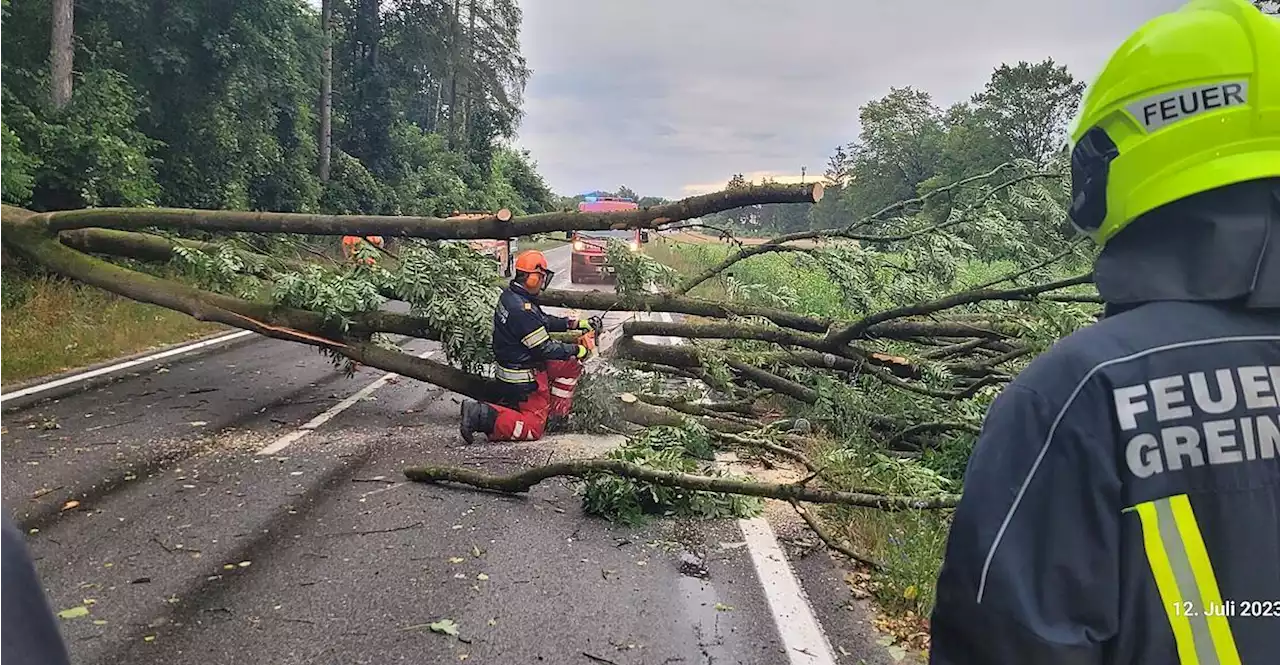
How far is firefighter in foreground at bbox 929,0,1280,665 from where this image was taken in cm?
117

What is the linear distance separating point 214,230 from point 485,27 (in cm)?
3615

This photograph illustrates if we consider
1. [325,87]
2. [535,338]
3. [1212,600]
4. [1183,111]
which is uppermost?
[325,87]

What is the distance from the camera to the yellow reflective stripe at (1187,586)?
116cm

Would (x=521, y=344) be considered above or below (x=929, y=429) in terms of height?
above

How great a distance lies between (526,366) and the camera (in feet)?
25.6

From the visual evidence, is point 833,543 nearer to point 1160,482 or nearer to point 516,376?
point 516,376

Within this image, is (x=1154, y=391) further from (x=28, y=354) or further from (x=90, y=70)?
(x=90, y=70)

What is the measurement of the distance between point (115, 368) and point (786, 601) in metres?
8.66

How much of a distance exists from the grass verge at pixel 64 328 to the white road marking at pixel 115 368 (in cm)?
33

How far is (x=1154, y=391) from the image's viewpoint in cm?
120

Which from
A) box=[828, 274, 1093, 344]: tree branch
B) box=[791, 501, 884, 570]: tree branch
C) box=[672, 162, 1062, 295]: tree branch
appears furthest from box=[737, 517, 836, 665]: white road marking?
box=[672, 162, 1062, 295]: tree branch

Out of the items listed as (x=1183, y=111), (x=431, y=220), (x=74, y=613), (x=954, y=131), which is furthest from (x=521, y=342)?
(x=954, y=131)

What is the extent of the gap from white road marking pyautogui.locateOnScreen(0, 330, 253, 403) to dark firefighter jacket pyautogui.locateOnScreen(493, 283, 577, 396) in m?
4.56

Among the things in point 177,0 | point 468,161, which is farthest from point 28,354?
point 468,161
